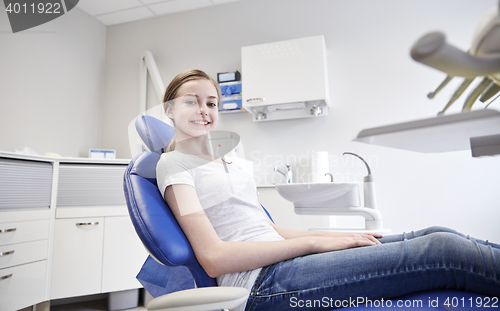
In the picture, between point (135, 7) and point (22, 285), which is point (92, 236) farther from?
point (135, 7)

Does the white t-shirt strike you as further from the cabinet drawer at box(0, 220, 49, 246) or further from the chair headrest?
the cabinet drawer at box(0, 220, 49, 246)

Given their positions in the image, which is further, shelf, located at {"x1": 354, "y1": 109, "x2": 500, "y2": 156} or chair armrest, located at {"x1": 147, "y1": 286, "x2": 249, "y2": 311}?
chair armrest, located at {"x1": 147, "y1": 286, "x2": 249, "y2": 311}

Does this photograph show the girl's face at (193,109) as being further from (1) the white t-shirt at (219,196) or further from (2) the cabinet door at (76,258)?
(2) the cabinet door at (76,258)

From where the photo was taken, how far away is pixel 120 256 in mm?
2145

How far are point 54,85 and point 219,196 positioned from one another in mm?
2484

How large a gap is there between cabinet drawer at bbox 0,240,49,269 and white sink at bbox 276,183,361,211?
146cm

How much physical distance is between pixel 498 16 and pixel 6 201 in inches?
84.7

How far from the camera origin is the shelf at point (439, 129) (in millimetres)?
467

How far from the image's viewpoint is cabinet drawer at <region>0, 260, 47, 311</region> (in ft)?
5.42

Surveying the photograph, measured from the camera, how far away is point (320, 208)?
5.97ft

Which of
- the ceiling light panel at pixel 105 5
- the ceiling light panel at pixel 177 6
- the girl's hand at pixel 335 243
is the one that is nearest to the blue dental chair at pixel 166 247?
the girl's hand at pixel 335 243

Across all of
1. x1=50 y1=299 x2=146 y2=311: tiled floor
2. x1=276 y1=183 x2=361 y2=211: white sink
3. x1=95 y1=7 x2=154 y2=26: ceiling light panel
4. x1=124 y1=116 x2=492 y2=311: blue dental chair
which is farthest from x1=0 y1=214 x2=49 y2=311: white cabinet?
x1=95 y1=7 x2=154 y2=26: ceiling light panel

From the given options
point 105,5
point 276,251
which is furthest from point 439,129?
point 105,5

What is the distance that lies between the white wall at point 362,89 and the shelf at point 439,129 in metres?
1.72
